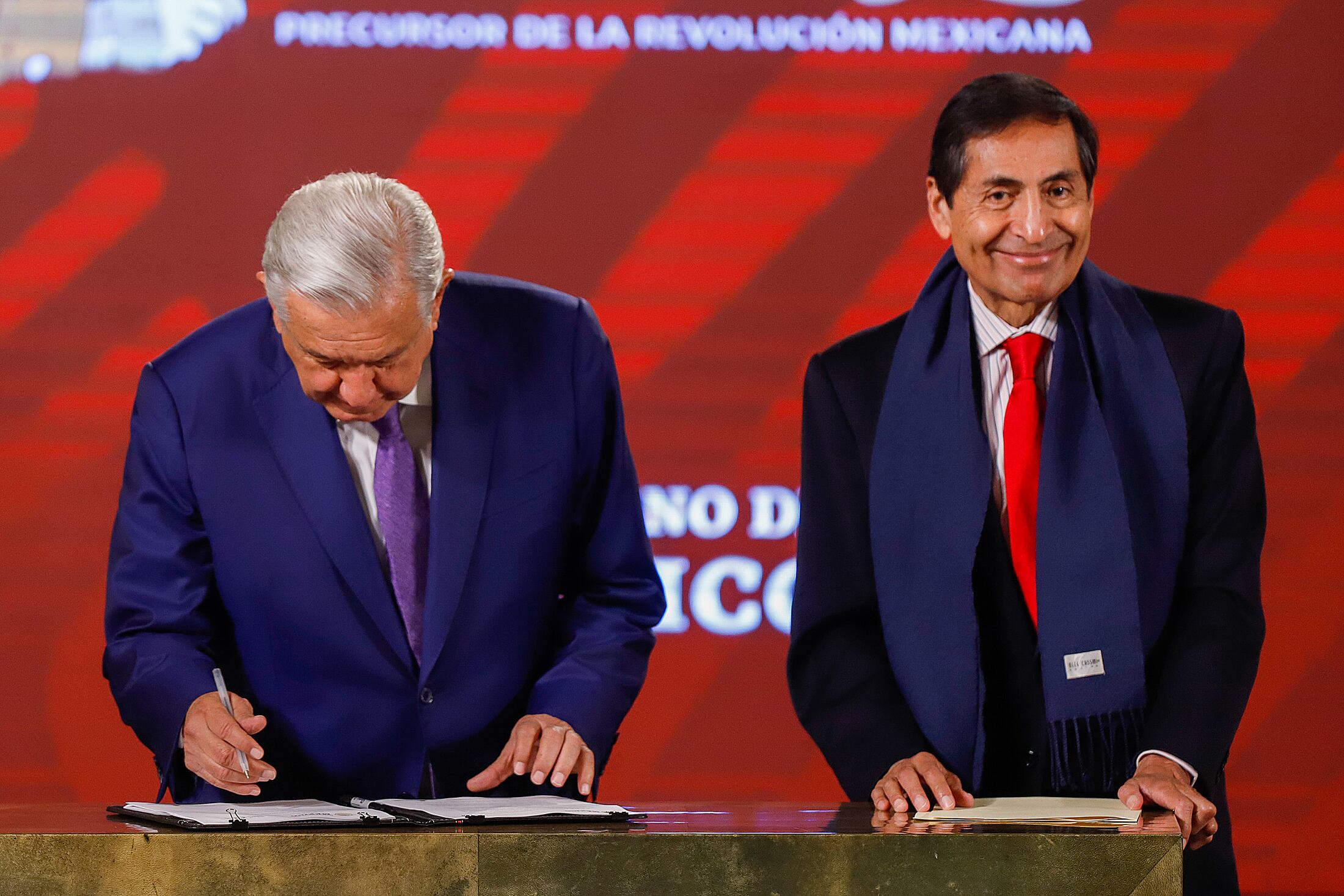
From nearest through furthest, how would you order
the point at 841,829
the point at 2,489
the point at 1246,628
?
the point at 841,829 → the point at 1246,628 → the point at 2,489

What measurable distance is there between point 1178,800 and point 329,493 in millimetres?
1162

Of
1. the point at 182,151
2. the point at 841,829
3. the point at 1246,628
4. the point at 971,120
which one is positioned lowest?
the point at 841,829

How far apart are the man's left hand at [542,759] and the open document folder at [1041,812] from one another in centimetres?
47

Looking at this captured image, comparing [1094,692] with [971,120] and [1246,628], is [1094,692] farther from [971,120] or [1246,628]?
[971,120]

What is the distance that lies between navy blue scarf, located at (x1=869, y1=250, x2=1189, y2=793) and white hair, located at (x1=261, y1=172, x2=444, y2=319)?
2.33 feet

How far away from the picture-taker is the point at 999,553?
2.24 metres

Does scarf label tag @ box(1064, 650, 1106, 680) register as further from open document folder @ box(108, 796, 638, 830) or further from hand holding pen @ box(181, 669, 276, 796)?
hand holding pen @ box(181, 669, 276, 796)

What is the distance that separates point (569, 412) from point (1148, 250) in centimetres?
229

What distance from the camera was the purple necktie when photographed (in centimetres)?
222

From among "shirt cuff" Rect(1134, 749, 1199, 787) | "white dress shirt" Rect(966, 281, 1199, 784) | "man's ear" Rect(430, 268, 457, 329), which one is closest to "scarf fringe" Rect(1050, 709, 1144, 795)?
"shirt cuff" Rect(1134, 749, 1199, 787)

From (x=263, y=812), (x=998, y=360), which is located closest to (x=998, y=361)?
(x=998, y=360)

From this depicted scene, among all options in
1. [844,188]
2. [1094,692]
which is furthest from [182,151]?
[1094,692]

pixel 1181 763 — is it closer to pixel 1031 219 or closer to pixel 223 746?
pixel 1031 219

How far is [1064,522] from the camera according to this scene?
218 centimetres
